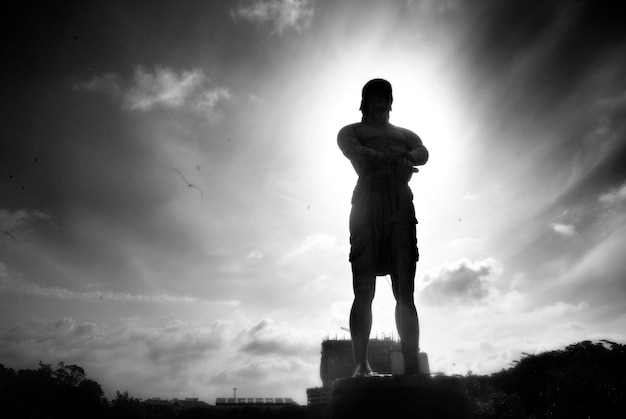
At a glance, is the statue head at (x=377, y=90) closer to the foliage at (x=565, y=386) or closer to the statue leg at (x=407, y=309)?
the statue leg at (x=407, y=309)

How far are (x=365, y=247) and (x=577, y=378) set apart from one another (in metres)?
33.3

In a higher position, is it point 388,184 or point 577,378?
point 388,184

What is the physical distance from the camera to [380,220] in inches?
191

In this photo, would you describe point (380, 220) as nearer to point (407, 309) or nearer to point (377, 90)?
point (407, 309)

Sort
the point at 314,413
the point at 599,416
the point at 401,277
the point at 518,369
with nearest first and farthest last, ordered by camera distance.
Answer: the point at 401,277 → the point at 599,416 → the point at 518,369 → the point at 314,413

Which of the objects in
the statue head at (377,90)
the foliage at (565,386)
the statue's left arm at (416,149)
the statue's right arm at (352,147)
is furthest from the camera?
the foliage at (565,386)

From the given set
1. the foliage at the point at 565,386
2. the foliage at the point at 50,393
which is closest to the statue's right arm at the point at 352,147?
the foliage at the point at 565,386

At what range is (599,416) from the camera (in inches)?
985

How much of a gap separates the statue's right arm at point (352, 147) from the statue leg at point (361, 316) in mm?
1357

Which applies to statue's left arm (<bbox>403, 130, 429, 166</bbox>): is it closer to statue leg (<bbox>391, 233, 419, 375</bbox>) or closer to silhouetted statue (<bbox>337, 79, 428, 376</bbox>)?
silhouetted statue (<bbox>337, 79, 428, 376</bbox>)

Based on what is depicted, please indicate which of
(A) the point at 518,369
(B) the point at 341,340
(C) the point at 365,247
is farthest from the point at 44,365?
(C) the point at 365,247

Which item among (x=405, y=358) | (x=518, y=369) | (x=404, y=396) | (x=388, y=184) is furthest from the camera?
(x=518, y=369)

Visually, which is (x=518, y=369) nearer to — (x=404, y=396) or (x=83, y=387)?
(x=404, y=396)

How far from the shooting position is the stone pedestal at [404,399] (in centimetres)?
351
